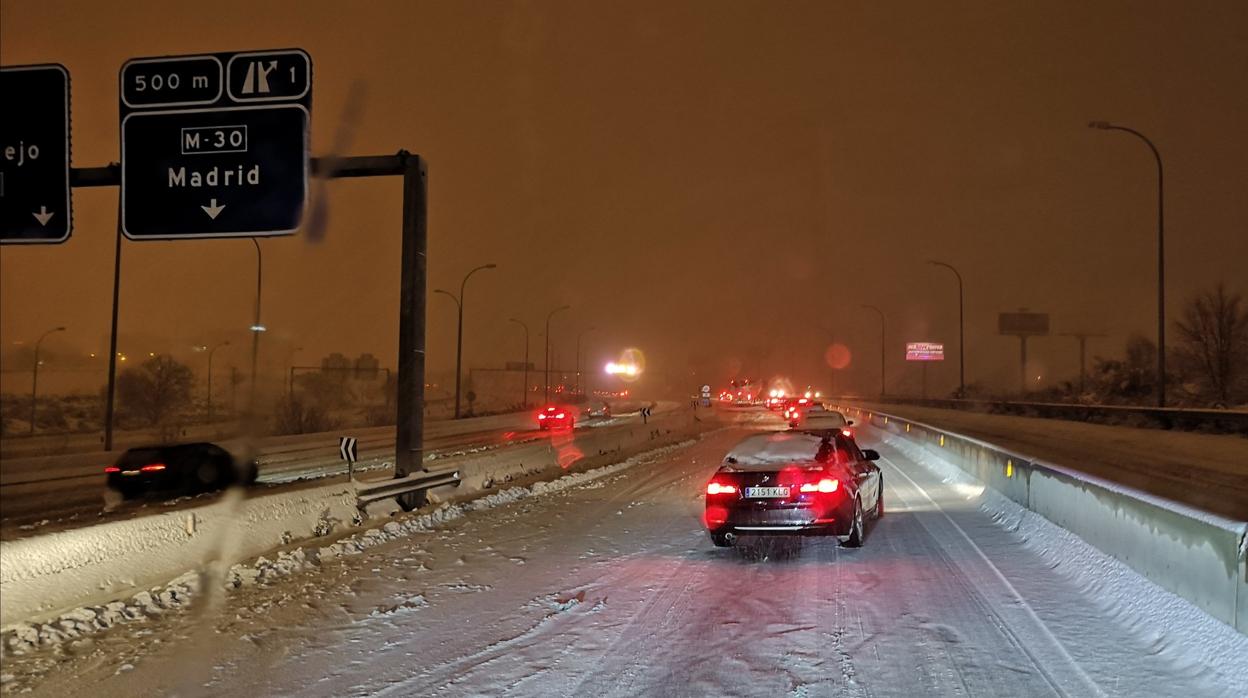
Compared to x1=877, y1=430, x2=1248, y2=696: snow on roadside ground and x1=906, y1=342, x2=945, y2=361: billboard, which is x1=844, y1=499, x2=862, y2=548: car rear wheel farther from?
x1=906, y1=342, x2=945, y2=361: billboard

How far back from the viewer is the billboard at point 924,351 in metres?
117

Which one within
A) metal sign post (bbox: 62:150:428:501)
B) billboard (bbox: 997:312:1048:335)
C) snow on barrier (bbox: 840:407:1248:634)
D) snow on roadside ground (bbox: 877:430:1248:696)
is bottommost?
snow on roadside ground (bbox: 877:430:1248:696)

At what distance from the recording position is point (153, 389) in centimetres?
6097

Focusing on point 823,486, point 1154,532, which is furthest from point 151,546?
point 1154,532

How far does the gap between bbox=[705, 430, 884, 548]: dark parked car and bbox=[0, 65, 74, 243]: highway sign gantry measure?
8.83m

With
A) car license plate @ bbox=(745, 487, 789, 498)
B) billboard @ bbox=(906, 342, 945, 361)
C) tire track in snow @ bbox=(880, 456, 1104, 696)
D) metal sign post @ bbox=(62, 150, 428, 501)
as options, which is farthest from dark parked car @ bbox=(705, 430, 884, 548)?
billboard @ bbox=(906, 342, 945, 361)

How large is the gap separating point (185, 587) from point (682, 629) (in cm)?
471

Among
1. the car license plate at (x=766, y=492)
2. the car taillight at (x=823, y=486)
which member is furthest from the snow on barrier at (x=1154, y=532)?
the car license plate at (x=766, y=492)

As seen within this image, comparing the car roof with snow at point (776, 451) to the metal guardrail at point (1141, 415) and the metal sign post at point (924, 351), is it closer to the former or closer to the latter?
the metal guardrail at point (1141, 415)

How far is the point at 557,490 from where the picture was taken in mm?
17734

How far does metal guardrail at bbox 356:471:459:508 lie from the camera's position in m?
12.6

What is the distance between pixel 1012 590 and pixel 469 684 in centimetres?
525

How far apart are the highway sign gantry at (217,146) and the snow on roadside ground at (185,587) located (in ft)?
13.7

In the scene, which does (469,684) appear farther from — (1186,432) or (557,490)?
(1186,432)
